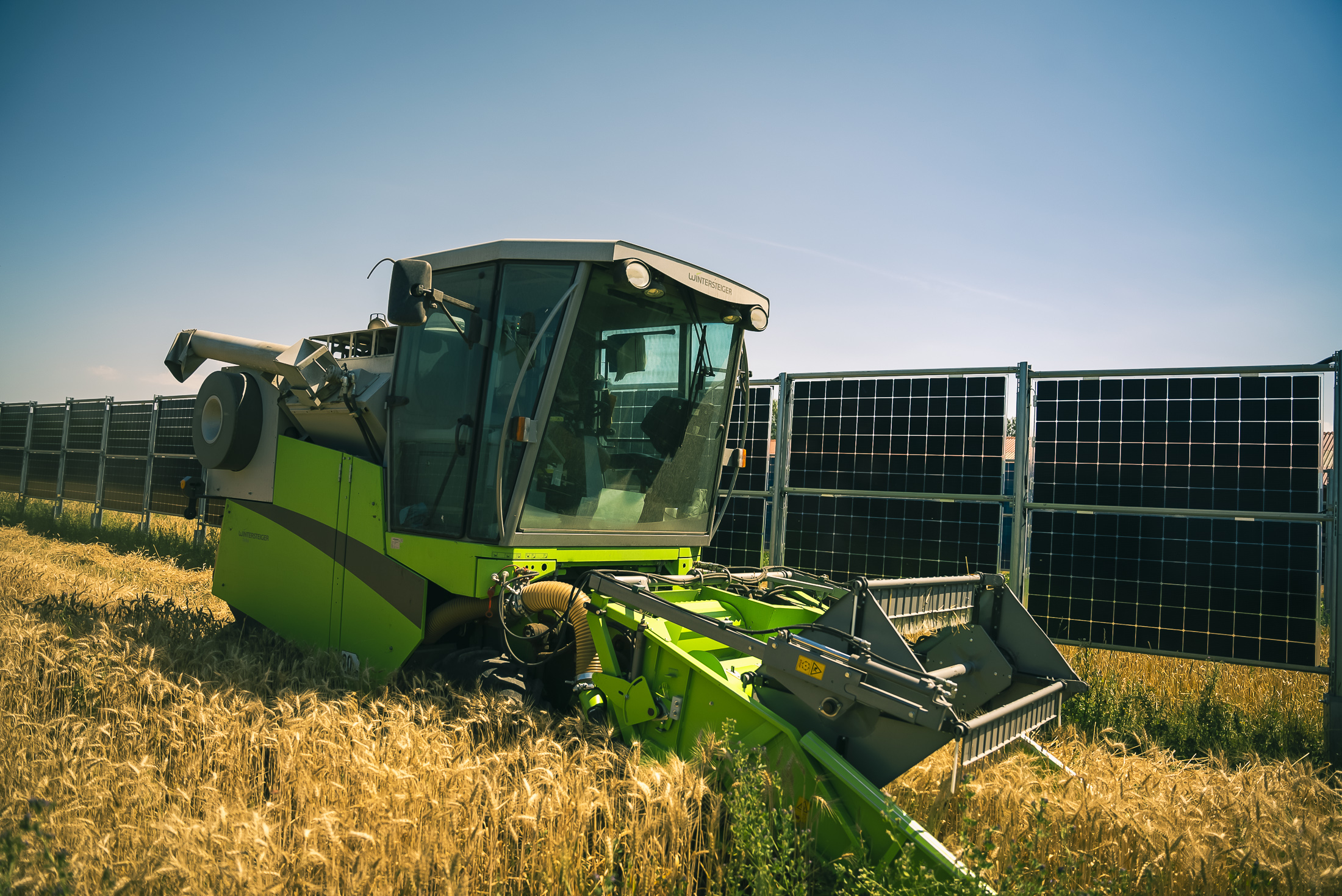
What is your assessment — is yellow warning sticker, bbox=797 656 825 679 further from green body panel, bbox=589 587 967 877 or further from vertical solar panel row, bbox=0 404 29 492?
vertical solar panel row, bbox=0 404 29 492

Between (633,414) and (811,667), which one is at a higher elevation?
(633,414)

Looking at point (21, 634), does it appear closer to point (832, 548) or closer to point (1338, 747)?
point (832, 548)

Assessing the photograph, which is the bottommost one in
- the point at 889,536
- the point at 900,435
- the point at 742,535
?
the point at 742,535

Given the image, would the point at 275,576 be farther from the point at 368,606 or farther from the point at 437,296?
the point at 437,296

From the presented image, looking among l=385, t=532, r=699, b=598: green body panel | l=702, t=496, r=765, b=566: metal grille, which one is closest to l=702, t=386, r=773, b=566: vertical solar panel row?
l=702, t=496, r=765, b=566: metal grille

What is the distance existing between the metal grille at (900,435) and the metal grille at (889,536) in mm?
167

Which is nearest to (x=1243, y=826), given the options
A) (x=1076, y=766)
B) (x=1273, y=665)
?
(x=1076, y=766)

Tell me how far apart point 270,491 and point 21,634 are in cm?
183

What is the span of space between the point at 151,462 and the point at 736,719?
14688mm

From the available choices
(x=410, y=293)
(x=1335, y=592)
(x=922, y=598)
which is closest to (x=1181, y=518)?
(x=1335, y=592)

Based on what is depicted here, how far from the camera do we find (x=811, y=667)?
11.0ft

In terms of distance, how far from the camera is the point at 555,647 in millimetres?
4578

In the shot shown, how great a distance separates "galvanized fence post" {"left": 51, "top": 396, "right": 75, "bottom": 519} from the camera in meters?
16.9

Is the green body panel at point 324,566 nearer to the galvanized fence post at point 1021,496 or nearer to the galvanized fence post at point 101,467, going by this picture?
the galvanized fence post at point 1021,496
